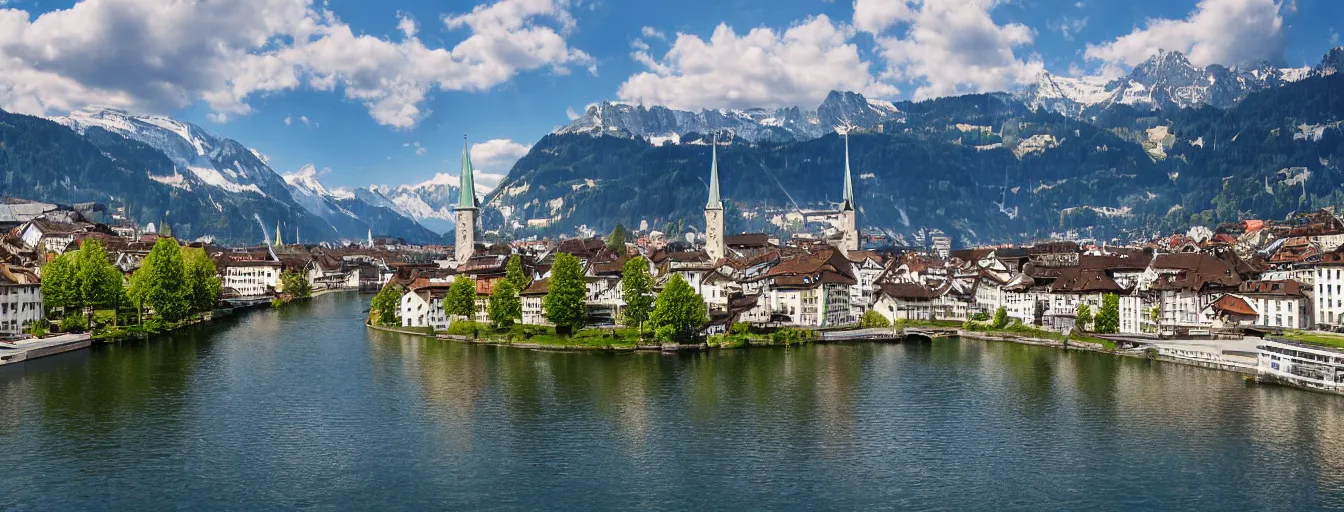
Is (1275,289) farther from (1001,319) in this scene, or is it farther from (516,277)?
(516,277)

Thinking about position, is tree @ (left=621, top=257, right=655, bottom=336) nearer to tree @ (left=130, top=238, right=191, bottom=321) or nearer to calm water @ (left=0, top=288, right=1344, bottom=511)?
calm water @ (left=0, top=288, right=1344, bottom=511)

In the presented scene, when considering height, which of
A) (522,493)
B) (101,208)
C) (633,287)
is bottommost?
(522,493)

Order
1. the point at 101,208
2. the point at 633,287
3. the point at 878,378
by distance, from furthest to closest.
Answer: the point at 101,208 < the point at 633,287 < the point at 878,378

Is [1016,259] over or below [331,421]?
over

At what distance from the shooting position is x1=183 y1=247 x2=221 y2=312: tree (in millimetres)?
84312

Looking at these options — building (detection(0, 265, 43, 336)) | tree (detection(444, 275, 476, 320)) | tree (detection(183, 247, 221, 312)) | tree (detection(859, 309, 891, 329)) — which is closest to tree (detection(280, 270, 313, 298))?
tree (detection(183, 247, 221, 312))

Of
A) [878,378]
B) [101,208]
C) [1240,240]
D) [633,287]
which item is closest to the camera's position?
[878,378]

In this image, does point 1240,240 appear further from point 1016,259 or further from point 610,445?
point 610,445

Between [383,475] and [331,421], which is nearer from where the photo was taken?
[383,475]

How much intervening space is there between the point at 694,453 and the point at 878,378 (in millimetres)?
19020

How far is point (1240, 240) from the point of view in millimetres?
136875

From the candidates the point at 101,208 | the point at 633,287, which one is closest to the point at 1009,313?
the point at 633,287

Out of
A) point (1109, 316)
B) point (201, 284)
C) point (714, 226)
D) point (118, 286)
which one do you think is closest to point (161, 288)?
point (118, 286)

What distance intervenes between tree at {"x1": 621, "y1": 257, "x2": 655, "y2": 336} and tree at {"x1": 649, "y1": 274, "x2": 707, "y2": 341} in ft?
6.56
